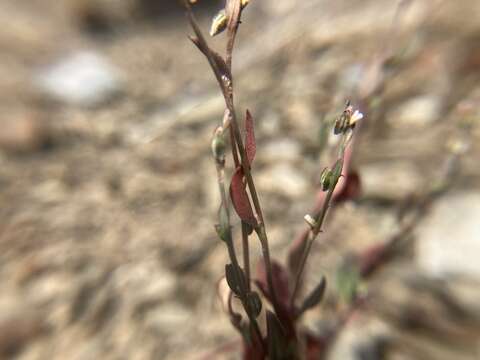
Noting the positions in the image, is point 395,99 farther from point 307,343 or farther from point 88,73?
point 88,73

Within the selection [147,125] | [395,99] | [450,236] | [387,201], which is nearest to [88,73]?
[147,125]

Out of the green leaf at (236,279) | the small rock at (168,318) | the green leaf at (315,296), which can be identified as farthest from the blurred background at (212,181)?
the green leaf at (236,279)

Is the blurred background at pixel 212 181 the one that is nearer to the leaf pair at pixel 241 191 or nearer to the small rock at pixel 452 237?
the small rock at pixel 452 237

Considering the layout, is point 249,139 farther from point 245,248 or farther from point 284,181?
point 284,181

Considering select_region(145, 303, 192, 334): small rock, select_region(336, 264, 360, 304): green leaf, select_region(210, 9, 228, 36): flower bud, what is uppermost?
select_region(145, 303, 192, 334): small rock

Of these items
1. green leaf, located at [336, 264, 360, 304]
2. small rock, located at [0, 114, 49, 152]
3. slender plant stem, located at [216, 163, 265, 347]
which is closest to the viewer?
slender plant stem, located at [216, 163, 265, 347]

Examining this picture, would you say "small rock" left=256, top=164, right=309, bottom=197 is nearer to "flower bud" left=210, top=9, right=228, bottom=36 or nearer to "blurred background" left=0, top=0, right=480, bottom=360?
"blurred background" left=0, top=0, right=480, bottom=360

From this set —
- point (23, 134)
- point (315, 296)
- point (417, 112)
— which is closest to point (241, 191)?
point (315, 296)

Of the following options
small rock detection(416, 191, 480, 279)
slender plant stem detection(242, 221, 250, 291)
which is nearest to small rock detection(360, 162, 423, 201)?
small rock detection(416, 191, 480, 279)
